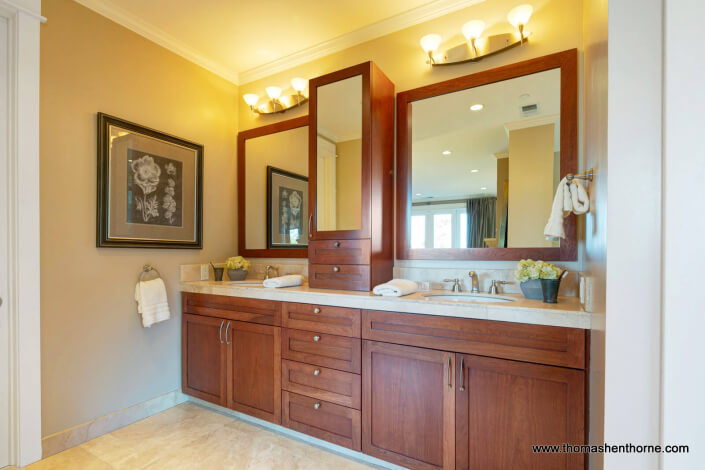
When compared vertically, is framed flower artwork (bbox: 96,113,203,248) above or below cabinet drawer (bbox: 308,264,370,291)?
above

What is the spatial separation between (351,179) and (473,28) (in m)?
1.15

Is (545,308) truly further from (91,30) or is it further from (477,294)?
(91,30)

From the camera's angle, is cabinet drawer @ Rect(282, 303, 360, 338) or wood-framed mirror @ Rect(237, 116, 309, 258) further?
wood-framed mirror @ Rect(237, 116, 309, 258)

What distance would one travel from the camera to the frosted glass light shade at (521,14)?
6.09ft

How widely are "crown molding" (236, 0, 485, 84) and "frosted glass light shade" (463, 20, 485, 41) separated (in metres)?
0.19

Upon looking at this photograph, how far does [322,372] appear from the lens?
1894mm

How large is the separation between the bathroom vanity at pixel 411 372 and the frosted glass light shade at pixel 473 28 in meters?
1.55

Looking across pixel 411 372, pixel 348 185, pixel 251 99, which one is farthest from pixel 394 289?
pixel 251 99

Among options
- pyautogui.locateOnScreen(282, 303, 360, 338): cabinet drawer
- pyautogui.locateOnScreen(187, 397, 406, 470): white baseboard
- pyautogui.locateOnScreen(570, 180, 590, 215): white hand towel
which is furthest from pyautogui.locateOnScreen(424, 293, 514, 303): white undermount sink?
pyautogui.locateOnScreen(187, 397, 406, 470): white baseboard

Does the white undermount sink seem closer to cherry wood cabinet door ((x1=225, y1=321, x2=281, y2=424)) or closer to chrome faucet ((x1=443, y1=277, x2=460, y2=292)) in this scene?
chrome faucet ((x1=443, y1=277, x2=460, y2=292))

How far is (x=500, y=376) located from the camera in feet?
4.75

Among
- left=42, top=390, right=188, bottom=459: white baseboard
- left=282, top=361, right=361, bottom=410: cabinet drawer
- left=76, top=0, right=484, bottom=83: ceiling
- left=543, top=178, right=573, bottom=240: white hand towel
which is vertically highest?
left=76, top=0, right=484, bottom=83: ceiling

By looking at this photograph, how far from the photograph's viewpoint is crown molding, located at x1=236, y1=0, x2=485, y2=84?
7.01ft

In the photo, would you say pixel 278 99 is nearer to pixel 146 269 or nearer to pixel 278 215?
pixel 278 215
